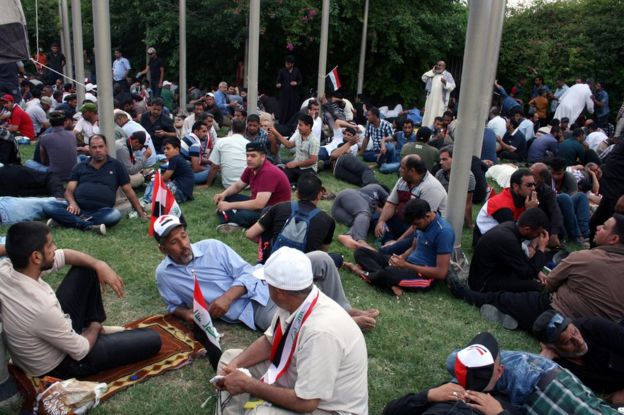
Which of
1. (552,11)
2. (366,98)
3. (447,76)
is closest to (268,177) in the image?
(447,76)

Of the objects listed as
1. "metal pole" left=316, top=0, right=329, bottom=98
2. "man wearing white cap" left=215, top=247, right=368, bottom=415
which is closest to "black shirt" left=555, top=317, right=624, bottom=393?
"man wearing white cap" left=215, top=247, right=368, bottom=415

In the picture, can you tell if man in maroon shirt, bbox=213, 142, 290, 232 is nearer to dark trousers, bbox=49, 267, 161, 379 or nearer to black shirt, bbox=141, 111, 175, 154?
dark trousers, bbox=49, 267, 161, 379

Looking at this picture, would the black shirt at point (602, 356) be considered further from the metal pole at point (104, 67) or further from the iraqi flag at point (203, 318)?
the metal pole at point (104, 67)

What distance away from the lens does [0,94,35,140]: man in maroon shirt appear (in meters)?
12.0

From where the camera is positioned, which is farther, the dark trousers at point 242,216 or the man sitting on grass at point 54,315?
the dark trousers at point 242,216

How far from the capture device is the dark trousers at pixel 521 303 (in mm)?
5738

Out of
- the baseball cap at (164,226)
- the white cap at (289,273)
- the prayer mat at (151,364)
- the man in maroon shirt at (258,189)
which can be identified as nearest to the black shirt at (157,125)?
the man in maroon shirt at (258,189)

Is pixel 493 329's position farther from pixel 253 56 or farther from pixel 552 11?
pixel 552 11

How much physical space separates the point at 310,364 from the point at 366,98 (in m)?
19.8

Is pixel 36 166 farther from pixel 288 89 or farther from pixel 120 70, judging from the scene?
pixel 120 70

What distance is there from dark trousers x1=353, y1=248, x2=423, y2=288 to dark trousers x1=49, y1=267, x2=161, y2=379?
267 centimetres

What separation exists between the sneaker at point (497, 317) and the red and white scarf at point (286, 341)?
3.00 m

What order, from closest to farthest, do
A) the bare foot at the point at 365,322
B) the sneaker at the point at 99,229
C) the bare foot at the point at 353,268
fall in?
the bare foot at the point at 365,322 → the bare foot at the point at 353,268 → the sneaker at the point at 99,229

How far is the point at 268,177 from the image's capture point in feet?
25.2
